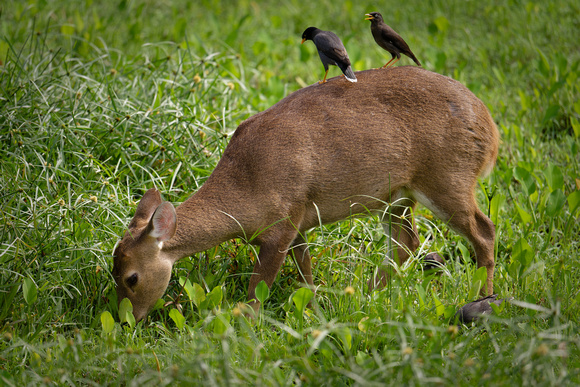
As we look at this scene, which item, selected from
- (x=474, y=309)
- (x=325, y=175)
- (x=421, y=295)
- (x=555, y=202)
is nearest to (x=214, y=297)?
(x=325, y=175)

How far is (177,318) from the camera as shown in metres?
3.60

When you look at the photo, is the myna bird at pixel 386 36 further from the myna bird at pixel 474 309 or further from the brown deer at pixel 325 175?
the myna bird at pixel 474 309

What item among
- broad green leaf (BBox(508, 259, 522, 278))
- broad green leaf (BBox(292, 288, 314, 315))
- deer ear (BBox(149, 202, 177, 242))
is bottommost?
broad green leaf (BBox(508, 259, 522, 278))

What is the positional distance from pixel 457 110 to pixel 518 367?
1.84 metres

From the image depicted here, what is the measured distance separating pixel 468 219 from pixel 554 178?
102cm

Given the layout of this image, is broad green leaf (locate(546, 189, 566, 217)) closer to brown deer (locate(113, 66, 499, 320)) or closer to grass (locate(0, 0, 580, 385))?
grass (locate(0, 0, 580, 385))

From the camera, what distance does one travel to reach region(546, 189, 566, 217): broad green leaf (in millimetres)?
4383

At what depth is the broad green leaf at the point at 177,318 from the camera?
3.59 meters

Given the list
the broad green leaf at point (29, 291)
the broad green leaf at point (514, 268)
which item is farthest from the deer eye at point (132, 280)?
the broad green leaf at point (514, 268)

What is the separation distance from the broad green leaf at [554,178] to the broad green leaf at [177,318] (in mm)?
2860

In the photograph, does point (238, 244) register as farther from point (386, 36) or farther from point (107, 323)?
point (386, 36)

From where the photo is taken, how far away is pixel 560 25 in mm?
7477

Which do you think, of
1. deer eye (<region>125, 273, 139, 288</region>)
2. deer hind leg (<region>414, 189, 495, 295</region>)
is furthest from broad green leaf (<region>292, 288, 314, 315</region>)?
deer hind leg (<region>414, 189, 495, 295</region>)

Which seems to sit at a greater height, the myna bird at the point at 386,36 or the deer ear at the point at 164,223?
the myna bird at the point at 386,36
